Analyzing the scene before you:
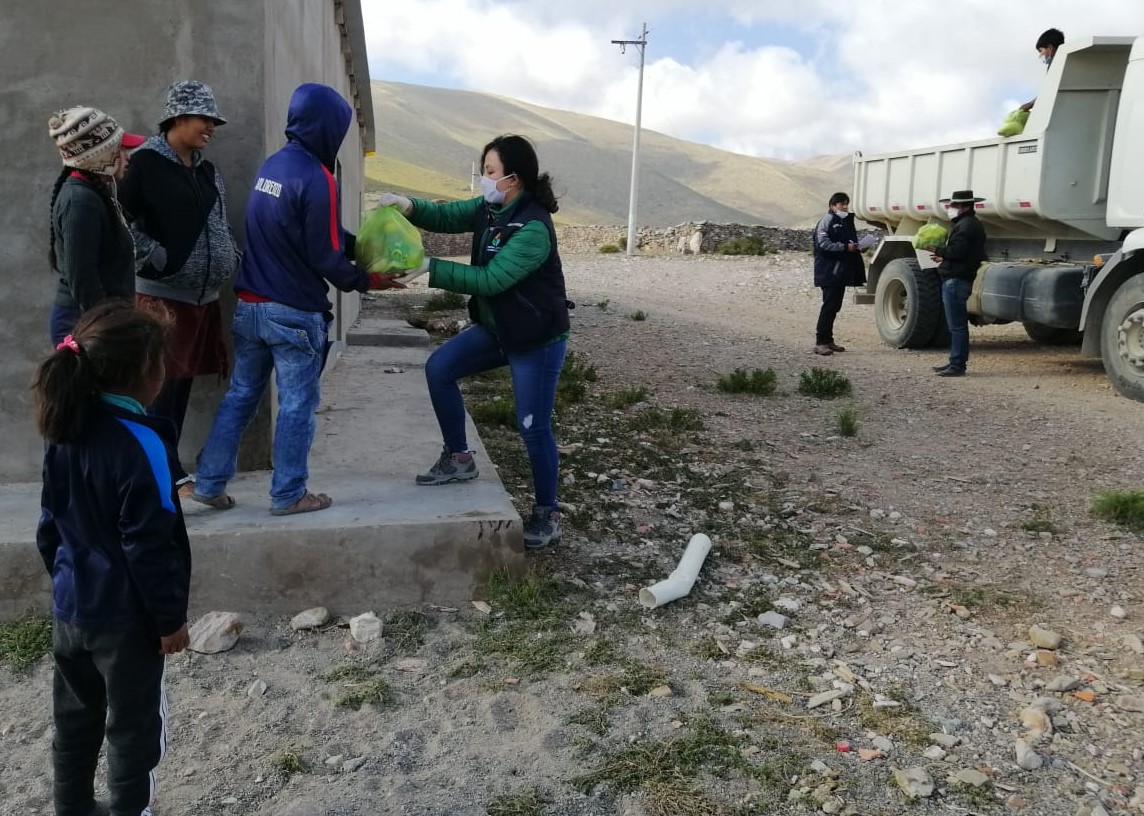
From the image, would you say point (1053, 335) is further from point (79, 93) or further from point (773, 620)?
point (79, 93)

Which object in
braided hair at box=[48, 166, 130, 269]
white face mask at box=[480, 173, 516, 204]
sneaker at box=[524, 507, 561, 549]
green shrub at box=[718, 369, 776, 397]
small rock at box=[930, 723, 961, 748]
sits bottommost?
small rock at box=[930, 723, 961, 748]

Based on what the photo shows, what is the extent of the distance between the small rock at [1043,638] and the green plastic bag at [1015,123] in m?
7.04

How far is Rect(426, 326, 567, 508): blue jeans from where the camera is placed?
13.2 feet

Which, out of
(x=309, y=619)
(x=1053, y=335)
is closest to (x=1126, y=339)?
(x=1053, y=335)

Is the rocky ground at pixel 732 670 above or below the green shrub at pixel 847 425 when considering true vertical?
below

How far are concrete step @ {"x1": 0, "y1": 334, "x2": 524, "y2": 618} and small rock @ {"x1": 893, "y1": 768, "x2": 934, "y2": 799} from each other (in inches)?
65.8

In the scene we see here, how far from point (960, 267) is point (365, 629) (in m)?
7.19

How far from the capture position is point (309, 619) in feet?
11.8

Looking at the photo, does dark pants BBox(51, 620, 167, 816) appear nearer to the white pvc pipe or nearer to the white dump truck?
the white pvc pipe

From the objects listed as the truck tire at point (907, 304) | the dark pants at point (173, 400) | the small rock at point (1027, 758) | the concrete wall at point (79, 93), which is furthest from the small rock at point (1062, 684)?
the truck tire at point (907, 304)

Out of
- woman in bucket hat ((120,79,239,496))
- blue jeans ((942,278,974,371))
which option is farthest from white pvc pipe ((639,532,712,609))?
blue jeans ((942,278,974,371))

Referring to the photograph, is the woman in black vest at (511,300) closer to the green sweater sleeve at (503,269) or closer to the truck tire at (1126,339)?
the green sweater sleeve at (503,269)

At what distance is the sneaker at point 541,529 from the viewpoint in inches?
166

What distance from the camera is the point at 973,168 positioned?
970cm
